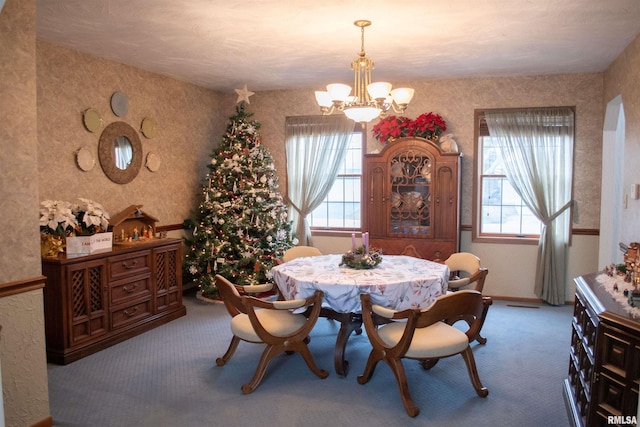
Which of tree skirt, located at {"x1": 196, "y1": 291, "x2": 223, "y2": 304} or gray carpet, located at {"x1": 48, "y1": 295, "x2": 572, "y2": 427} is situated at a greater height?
tree skirt, located at {"x1": 196, "y1": 291, "x2": 223, "y2": 304}

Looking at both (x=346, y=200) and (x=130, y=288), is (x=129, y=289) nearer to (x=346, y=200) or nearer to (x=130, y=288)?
(x=130, y=288)

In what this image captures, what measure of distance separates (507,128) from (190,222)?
3994 millimetres

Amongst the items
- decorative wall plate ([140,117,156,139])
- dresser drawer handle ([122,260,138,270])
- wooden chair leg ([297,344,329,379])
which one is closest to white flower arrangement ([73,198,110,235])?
dresser drawer handle ([122,260,138,270])

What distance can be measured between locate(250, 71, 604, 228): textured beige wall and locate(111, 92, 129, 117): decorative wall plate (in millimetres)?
2329

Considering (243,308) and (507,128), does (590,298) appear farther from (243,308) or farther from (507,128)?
(507,128)

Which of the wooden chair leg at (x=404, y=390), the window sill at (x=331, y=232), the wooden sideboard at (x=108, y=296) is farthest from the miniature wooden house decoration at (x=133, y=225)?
the wooden chair leg at (x=404, y=390)

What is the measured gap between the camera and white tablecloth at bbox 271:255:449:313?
11.1ft

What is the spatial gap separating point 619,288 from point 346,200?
162 inches

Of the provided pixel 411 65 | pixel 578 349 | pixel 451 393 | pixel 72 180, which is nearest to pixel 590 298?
pixel 578 349

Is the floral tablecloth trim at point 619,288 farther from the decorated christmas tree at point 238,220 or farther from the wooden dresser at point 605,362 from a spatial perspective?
the decorated christmas tree at point 238,220

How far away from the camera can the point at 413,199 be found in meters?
5.55

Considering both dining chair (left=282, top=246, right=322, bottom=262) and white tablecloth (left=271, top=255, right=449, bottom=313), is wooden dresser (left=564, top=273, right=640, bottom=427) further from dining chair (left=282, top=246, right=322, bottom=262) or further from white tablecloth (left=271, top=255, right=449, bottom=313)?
dining chair (left=282, top=246, right=322, bottom=262)

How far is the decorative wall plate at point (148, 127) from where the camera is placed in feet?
17.7

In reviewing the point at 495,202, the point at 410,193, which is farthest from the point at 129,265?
the point at 495,202
